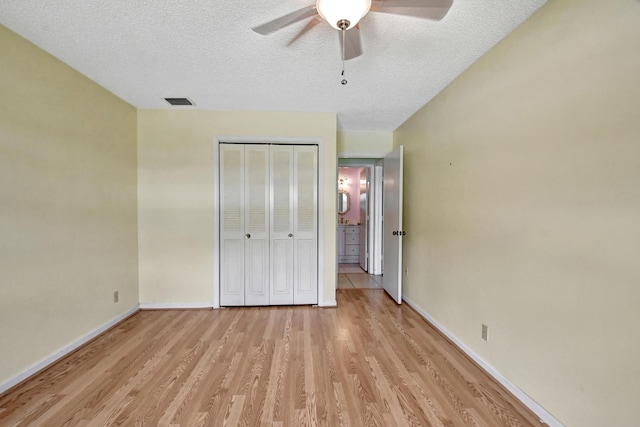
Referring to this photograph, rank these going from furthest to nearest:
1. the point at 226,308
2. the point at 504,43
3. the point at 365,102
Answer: the point at 226,308, the point at 365,102, the point at 504,43

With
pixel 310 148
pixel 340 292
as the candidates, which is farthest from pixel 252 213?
pixel 340 292

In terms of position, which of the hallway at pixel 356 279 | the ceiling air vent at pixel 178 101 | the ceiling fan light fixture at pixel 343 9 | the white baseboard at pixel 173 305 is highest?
the ceiling air vent at pixel 178 101

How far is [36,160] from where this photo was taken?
1.99 m

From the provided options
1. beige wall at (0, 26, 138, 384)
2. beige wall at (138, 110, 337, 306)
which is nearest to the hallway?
beige wall at (138, 110, 337, 306)

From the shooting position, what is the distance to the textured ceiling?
162cm

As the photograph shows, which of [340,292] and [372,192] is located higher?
[372,192]

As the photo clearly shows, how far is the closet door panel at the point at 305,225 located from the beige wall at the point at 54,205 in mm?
1937

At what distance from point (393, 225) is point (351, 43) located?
247 centimetres

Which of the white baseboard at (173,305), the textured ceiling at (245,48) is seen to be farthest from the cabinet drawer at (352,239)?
the textured ceiling at (245,48)

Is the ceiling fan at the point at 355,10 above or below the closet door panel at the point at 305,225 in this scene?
above

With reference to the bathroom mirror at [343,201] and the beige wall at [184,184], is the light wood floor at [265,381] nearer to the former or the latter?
the beige wall at [184,184]

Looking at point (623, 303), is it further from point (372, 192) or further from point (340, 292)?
point (372, 192)

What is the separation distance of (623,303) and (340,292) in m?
3.10

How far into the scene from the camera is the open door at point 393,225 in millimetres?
3391
